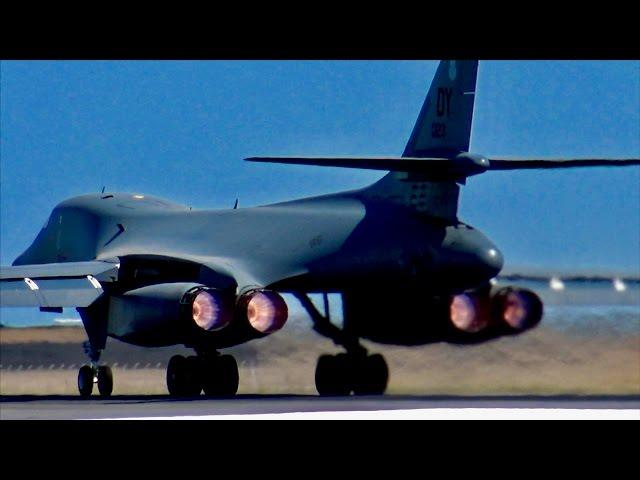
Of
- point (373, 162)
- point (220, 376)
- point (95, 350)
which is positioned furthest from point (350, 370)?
point (373, 162)

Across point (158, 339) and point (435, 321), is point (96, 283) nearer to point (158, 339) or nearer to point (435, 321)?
point (158, 339)

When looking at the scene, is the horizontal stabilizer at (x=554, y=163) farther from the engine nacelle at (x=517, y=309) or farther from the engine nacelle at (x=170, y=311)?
the engine nacelle at (x=170, y=311)

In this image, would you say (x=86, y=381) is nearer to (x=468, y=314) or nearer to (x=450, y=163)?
(x=468, y=314)

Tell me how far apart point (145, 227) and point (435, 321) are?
26.4 ft

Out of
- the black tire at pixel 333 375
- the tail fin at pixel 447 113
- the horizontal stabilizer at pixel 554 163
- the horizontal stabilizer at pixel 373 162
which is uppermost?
the tail fin at pixel 447 113

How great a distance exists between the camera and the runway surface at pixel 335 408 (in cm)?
1908

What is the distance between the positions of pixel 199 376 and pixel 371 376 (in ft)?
9.66

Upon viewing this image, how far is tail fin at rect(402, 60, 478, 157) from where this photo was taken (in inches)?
993

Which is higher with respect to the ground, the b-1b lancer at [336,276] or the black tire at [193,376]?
the b-1b lancer at [336,276]

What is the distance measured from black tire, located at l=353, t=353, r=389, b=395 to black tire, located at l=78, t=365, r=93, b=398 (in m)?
4.80

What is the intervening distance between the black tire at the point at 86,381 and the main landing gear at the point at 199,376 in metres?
1.87

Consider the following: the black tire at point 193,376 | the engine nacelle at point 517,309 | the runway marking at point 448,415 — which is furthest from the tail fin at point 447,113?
the runway marking at point 448,415
